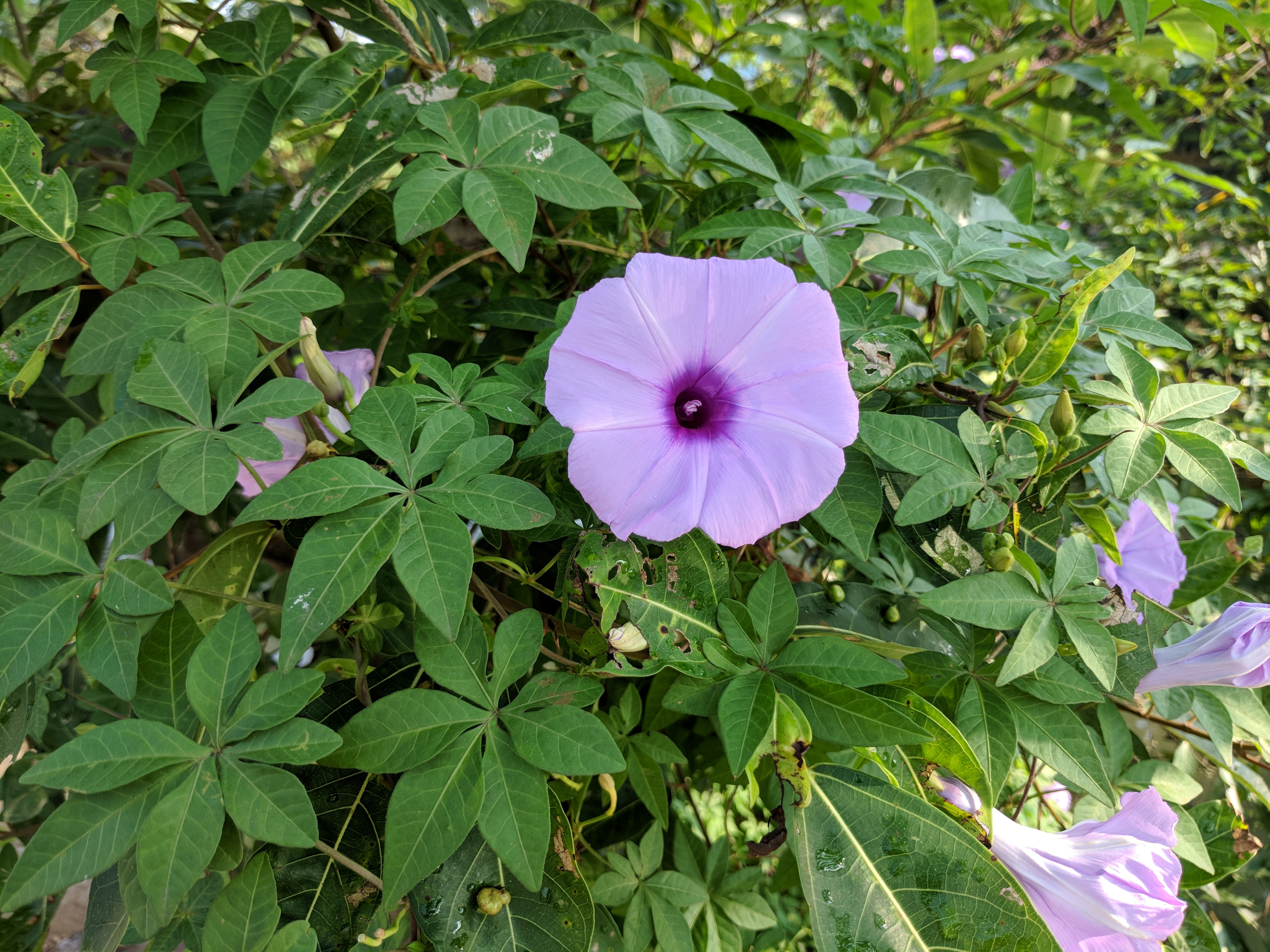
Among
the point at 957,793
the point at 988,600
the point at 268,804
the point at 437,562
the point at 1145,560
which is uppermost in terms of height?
the point at 437,562

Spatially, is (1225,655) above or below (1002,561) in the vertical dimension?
below

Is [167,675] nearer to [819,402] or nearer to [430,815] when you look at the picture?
[430,815]

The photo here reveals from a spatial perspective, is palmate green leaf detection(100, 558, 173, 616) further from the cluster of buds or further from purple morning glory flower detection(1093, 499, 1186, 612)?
purple morning glory flower detection(1093, 499, 1186, 612)

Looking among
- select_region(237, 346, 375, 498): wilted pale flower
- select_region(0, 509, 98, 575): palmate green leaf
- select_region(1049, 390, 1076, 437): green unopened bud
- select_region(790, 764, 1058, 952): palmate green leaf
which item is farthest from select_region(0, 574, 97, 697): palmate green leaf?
select_region(1049, 390, 1076, 437): green unopened bud

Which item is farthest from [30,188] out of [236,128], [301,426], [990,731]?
[990,731]

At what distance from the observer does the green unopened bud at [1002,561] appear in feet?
2.43

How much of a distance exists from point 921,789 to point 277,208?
1.45m

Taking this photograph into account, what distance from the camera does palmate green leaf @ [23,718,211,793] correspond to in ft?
1.92

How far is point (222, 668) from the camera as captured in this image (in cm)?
65

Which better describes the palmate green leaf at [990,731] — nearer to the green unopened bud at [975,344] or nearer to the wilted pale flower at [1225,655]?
the wilted pale flower at [1225,655]

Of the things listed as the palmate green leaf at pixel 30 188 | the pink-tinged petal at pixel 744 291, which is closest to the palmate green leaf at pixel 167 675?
the palmate green leaf at pixel 30 188

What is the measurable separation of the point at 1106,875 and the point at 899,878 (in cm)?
26

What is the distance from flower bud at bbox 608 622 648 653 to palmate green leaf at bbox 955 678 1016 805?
1.19ft

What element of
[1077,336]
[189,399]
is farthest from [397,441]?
[1077,336]
